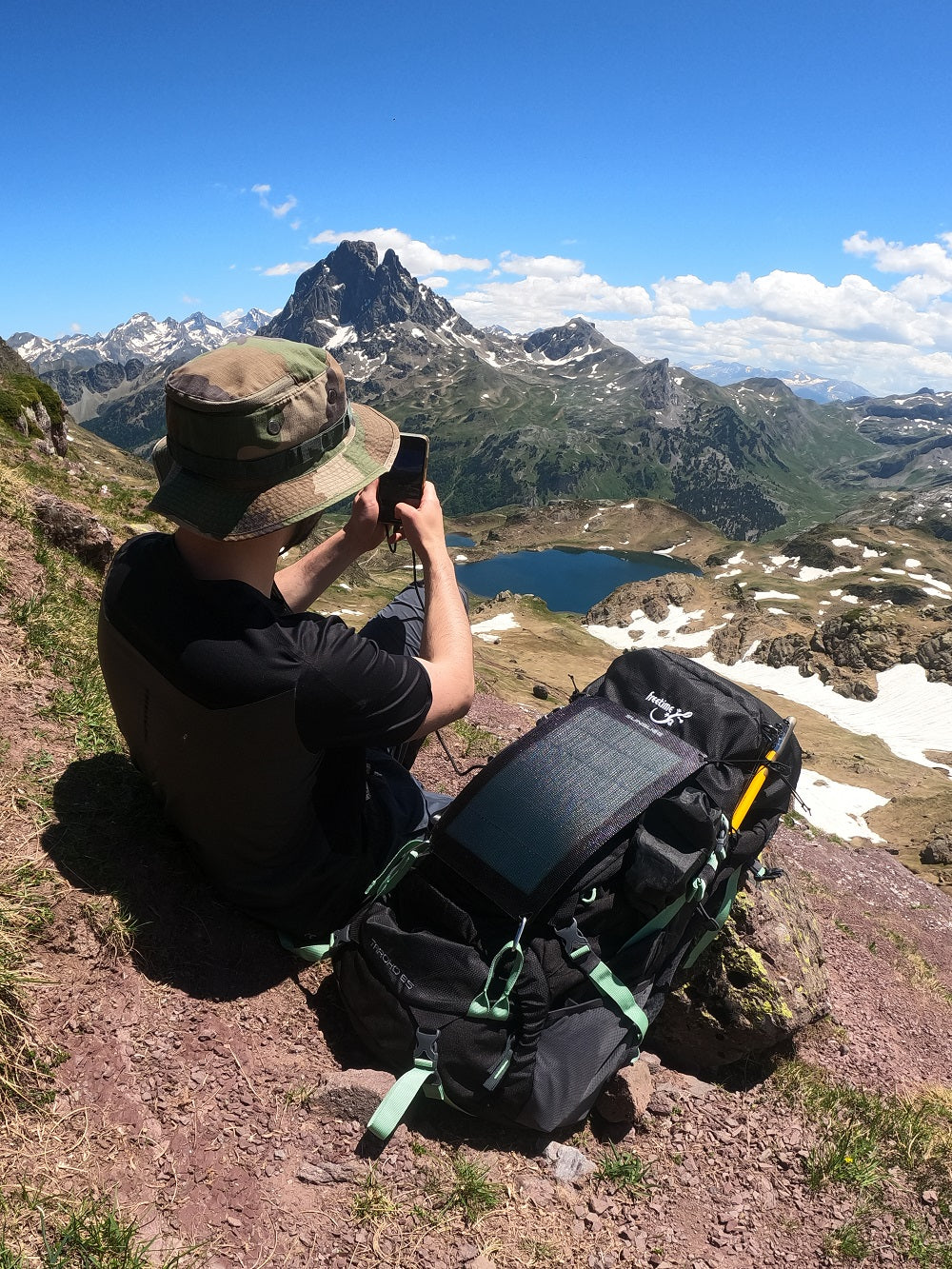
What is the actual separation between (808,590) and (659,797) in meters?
147

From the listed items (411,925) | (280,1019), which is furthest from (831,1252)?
(280,1019)

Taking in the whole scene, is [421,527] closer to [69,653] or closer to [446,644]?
[446,644]

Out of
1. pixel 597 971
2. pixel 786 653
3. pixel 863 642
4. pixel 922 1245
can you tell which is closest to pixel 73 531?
pixel 597 971

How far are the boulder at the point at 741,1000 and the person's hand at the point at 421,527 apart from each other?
14.6 ft

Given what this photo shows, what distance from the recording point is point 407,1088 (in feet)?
12.7

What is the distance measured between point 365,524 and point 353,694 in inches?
63.0

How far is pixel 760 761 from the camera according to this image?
528 cm

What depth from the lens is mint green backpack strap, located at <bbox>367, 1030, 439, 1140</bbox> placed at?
375cm

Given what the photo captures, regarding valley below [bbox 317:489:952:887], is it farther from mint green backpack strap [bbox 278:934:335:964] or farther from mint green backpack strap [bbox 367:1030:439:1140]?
mint green backpack strap [bbox 367:1030:439:1140]

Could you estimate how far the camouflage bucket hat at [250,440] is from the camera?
3285 millimetres

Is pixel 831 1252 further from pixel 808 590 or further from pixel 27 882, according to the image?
pixel 808 590

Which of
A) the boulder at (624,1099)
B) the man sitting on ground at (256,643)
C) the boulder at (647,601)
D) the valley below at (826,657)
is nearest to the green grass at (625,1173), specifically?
the boulder at (624,1099)

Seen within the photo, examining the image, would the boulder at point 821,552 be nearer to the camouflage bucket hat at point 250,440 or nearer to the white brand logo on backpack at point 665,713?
the white brand logo on backpack at point 665,713

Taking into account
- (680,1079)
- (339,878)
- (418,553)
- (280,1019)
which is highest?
(418,553)
